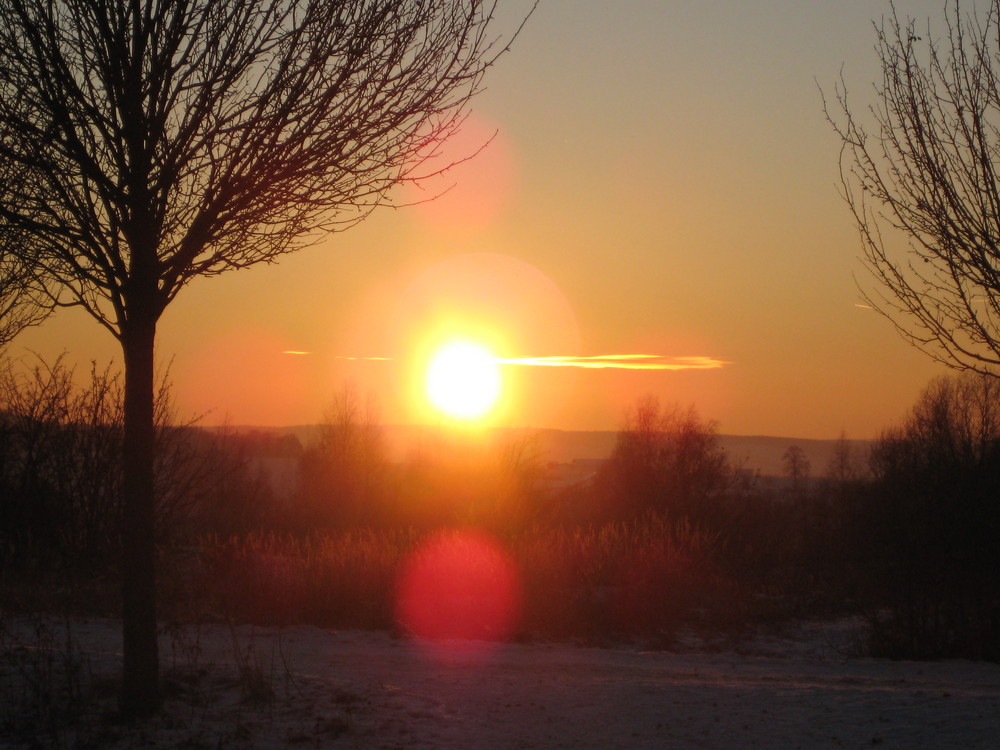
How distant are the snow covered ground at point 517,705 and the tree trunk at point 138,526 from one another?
249 millimetres

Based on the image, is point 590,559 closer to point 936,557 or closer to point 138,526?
point 936,557

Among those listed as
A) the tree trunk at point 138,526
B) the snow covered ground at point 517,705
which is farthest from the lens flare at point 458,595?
the tree trunk at point 138,526

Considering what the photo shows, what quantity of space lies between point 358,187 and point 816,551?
900 inches

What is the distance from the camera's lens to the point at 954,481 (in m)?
14.9

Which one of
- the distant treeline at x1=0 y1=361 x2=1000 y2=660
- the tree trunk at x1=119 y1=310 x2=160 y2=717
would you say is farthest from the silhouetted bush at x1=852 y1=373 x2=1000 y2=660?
the tree trunk at x1=119 y1=310 x2=160 y2=717

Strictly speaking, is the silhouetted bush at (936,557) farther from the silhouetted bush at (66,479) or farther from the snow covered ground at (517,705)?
the silhouetted bush at (66,479)

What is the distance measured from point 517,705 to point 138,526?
3.33 metres

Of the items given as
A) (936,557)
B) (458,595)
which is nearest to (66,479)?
(458,595)

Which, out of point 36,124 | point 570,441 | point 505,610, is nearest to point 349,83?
point 36,124

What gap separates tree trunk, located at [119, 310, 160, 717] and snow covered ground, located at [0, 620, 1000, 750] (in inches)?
9.8

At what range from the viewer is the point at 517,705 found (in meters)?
7.31

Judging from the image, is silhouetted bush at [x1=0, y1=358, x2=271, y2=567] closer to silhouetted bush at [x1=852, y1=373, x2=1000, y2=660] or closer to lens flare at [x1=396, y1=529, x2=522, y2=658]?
lens flare at [x1=396, y1=529, x2=522, y2=658]

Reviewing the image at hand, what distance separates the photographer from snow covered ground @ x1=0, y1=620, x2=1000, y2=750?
6.02m

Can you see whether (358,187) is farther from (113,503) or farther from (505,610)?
(113,503)
